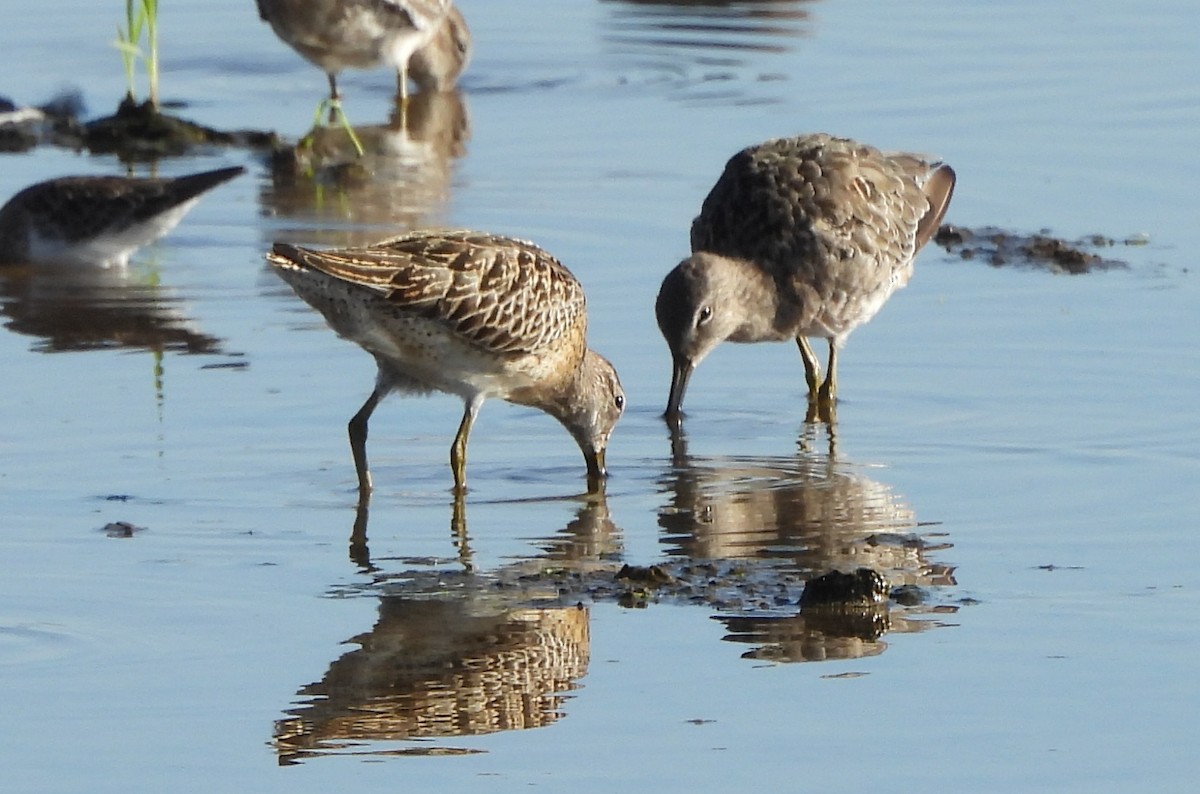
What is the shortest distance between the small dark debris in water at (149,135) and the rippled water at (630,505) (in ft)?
0.76

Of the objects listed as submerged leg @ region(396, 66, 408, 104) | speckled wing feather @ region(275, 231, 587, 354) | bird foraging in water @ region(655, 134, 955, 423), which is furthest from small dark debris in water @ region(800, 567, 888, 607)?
submerged leg @ region(396, 66, 408, 104)

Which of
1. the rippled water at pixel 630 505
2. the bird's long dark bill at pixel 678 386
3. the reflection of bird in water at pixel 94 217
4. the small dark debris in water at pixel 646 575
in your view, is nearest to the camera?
the rippled water at pixel 630 505

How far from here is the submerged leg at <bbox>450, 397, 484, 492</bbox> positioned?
7867 millimetres

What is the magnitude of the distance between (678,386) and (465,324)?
124cm

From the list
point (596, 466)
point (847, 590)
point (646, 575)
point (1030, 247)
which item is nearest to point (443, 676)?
point (646, 575)

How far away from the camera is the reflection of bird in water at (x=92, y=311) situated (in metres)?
9.80

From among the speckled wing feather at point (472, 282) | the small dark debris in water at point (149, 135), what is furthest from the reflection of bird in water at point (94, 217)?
the speckled wing feather at point (472, 282)

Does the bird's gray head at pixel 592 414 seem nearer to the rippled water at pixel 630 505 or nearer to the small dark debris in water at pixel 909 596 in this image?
the rippled water at pixel 630 505

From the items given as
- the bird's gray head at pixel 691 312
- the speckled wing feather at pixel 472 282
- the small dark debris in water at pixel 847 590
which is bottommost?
the small dark debris in water at pixel 847 590

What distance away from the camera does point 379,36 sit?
1538cm

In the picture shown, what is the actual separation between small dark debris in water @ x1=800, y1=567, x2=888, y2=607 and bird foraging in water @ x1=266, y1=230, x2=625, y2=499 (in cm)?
176

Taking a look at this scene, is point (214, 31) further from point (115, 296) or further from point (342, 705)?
point (342, 705)

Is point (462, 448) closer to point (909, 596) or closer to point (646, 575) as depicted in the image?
point (646, 575)

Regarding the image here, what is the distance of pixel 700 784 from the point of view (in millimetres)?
5164
